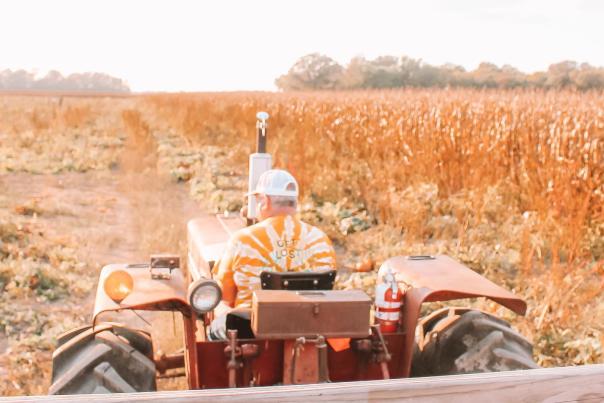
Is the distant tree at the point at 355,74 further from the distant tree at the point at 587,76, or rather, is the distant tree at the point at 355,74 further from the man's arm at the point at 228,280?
the man's arm at the point at 228,280

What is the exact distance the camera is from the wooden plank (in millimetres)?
1533

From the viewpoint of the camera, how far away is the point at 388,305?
11.3ft

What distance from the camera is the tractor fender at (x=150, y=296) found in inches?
126

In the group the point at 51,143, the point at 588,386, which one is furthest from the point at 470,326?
the point at 51,143

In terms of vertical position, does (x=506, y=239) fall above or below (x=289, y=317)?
below

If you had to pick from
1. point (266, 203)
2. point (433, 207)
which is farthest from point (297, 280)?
point (433, 207)

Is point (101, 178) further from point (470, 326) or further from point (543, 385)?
point (543, 385)

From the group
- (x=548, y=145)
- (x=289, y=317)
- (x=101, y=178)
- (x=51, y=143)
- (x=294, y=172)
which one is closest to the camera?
(x=289, y=317)

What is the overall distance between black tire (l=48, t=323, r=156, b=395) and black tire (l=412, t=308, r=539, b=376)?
1.41 meters

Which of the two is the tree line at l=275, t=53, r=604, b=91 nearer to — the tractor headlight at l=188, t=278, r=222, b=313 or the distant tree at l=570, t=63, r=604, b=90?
the distant tree at l=570, t=63, r=604, b=90

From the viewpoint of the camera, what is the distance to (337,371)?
3.41 m

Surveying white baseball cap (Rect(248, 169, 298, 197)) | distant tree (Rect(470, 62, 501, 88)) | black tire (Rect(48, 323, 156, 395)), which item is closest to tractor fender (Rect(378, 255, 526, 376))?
white baseball cap (Rect(248, 169, 298, 197))

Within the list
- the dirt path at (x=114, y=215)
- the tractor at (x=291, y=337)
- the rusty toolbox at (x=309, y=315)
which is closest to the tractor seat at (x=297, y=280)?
the tractor at (x=291, y=337)

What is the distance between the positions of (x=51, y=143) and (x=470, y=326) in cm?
2001
